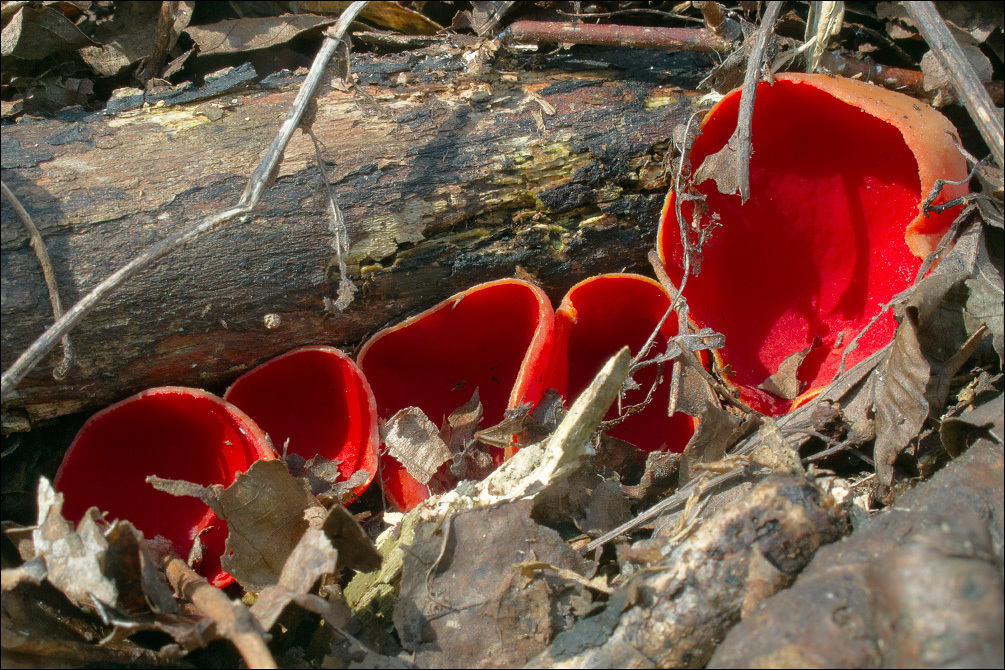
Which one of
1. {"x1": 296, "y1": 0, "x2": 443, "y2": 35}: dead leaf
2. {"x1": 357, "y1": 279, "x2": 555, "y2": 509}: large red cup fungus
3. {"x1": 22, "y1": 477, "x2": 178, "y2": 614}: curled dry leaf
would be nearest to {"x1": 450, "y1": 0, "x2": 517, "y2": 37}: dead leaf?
{"x1": 296, "y1": 0, "x2": 443, "y2": 35}: dead leaf

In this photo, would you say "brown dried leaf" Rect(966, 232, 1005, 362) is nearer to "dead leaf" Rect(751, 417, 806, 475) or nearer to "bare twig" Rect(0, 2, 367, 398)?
"dead leaf" Rect(751, 417, 806, 475)

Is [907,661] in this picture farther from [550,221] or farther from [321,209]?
[321,209]

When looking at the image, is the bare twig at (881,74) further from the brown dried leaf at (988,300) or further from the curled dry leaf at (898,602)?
the curled dry leaf at (898,602)

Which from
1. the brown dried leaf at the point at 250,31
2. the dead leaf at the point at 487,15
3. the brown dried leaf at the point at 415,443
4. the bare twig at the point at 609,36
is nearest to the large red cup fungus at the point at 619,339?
the brown dried leaf at the point at 415,443

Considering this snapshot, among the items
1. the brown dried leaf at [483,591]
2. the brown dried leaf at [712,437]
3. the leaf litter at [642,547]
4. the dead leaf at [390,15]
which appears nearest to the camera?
the leaf litter at [642,547]

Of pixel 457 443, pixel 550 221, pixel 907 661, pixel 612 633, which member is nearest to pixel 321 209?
pixel 550 221
